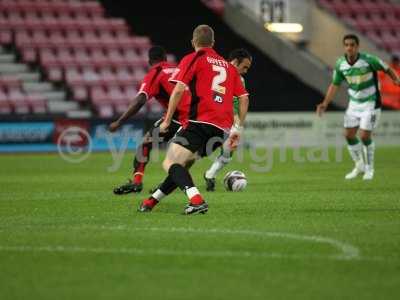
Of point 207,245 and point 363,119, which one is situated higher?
point 207,245

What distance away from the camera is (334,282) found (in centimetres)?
573

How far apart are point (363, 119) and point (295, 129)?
10.6 metres

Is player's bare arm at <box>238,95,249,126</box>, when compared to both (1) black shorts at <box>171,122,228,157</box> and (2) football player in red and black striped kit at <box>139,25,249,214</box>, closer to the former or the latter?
(2) football player in red and black striped kit at <box>139,25,249,214</box>

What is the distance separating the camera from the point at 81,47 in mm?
27859

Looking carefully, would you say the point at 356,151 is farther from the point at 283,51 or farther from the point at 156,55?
the point at 283,51

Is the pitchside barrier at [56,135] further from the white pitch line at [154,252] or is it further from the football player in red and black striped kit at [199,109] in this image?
the white pitch line at [154,252]

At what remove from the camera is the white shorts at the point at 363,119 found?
50.1 feet

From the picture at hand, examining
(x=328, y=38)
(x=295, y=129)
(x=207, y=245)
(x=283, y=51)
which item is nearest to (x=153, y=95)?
(x=207, y=245)

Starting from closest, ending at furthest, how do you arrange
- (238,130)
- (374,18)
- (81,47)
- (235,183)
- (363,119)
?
(238,130), (235,183), (363,119), (81,47), (374,18)

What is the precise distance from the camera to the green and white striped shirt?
15.1 m

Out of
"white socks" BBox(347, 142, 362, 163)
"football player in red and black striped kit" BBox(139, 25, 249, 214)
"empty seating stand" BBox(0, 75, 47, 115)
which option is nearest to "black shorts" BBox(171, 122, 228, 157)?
"football player in red and black striped kit" BBox(139, 25, 249, 214)

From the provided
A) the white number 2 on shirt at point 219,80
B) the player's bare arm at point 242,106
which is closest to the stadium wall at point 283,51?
the player's bare arm at point 242,106

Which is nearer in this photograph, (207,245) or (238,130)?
(207,245)

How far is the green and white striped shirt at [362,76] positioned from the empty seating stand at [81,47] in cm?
1144
